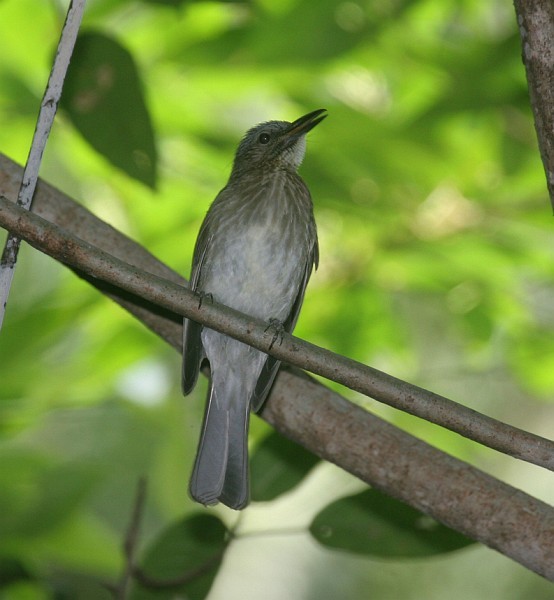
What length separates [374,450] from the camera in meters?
2.70

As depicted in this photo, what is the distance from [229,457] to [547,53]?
5.64ft

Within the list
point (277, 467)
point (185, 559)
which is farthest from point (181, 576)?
point (277, 467)

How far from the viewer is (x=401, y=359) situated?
11.5 ft

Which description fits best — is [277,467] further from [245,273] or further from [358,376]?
[358,376]

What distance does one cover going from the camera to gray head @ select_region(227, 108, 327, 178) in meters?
3.82

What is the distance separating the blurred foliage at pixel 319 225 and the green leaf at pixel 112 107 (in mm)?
262

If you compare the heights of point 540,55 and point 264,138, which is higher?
point 264,138

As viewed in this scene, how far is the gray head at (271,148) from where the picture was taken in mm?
3816

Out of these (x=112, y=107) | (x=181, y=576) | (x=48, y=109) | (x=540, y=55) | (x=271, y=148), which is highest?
(x=271, y=148)

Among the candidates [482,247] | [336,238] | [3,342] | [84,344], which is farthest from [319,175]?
[3,342]

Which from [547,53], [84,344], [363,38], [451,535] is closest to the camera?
[547,53]

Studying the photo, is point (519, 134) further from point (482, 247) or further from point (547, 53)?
point (547, 53)

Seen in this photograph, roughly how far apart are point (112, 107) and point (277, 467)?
48.3 inches

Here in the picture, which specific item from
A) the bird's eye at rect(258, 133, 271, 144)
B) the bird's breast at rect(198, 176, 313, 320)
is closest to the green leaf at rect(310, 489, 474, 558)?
the bird's breast at rect(198, 176, 313, 320)
